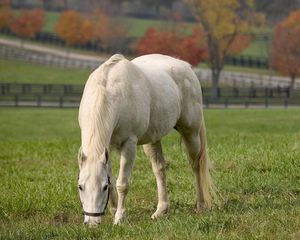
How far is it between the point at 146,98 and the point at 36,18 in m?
78.2

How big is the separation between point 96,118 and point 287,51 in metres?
55.1

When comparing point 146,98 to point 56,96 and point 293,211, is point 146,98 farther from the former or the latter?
point 56,96

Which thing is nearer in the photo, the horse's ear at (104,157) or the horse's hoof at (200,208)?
the horse's ear at (104,157)

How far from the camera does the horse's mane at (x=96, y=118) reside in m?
6.61

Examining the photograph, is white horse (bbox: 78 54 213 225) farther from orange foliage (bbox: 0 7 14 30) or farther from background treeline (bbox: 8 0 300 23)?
background treeline (bbox: 8 0 300 23)

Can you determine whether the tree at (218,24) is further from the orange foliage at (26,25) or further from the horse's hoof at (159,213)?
the horse's hoof at (159,213)

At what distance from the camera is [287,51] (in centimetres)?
6034

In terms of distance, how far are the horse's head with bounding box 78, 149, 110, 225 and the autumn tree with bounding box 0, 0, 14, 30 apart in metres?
77.8

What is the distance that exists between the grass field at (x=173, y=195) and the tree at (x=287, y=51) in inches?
1807

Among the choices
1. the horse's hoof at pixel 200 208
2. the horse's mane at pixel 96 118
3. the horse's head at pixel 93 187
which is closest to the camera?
the horse's head at pixel 93 187

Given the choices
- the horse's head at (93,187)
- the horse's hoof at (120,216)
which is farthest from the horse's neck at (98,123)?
the horse's hoof at (120,216)

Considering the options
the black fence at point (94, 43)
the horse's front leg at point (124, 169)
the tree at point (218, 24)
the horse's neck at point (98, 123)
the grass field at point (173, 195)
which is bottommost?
the black fence at point (94, 43)

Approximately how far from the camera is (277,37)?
209ft

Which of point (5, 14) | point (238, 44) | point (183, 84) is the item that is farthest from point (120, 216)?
point (5, 14)
